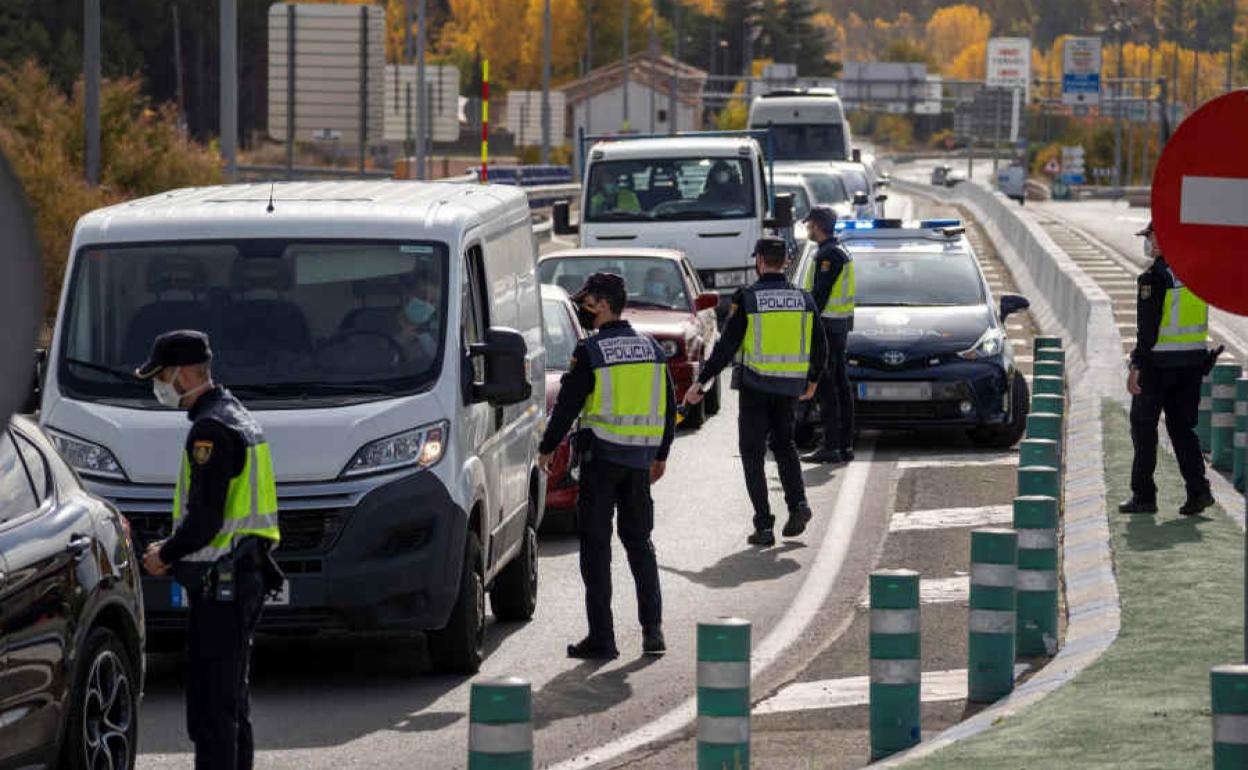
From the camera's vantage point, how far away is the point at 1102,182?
177250 millimetres

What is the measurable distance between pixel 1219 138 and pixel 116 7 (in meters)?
108

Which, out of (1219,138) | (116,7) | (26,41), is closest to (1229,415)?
(1219,138)

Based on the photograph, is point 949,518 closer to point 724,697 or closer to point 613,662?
point 613,662

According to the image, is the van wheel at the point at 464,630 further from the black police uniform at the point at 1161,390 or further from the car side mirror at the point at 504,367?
the black police uniform at the point at 1161,390

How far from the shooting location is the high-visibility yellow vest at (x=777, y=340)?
602 inches

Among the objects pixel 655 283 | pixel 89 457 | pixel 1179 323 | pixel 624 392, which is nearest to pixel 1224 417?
pixel 1179 323

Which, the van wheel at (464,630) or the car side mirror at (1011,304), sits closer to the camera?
the van wheel at (464,630)

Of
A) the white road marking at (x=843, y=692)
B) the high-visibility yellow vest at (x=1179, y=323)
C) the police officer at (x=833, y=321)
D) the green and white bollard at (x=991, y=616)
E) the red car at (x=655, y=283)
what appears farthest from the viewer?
the red car at (x=655, y=283)

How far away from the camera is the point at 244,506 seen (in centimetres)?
777

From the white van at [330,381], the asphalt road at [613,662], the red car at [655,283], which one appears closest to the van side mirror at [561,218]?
the red car at [655,283]

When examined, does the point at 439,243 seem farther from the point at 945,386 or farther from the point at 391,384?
the point at 945,386

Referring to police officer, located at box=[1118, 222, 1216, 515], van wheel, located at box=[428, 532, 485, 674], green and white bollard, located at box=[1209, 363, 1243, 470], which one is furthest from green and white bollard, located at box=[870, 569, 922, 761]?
green and white bollard, located at box=[1209, 363, 1243, 470]

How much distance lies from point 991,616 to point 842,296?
8.83 metres

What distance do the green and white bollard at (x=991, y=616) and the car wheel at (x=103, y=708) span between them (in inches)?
130
